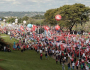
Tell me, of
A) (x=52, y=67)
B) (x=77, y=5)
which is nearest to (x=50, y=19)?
(x=77, y=5)

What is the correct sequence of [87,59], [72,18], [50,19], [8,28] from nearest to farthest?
[87,59] → [72,18] → [8,28] → [50,19]

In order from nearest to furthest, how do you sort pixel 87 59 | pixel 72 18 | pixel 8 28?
pixel 87 59, pixel 72 18, pixel 8 28

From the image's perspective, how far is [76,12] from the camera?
185 feet

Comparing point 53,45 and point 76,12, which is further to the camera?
point 76,12

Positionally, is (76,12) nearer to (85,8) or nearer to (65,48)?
(85,8)

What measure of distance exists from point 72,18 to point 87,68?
38.4 metres

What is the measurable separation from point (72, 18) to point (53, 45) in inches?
1042

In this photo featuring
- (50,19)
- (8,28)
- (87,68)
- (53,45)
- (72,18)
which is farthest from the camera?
(50,19)

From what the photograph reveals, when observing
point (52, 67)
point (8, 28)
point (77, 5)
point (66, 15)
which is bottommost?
point (52, 67)

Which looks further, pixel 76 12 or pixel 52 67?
pixel 76 12

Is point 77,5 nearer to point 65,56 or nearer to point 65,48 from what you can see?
point 65,48

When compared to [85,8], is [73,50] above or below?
below

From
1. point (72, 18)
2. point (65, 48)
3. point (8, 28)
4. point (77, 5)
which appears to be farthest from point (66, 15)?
point (65, 48)

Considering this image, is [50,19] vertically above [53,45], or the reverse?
[50,19]
